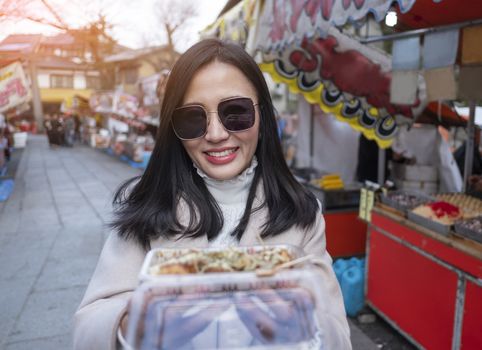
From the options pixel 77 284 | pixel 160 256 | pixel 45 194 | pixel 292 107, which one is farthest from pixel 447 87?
pixel 292 107

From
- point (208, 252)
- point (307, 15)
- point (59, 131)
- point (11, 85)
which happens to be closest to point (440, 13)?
point (307, 15)

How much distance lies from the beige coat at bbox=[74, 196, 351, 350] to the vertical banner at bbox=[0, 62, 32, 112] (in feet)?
33.5

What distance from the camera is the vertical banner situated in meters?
9.95

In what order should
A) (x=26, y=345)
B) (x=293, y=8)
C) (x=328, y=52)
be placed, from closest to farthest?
(x=26, y=345) < (x=293, y=8) < (x=328, y=52)

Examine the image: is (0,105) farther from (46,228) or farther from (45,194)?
(46,228)

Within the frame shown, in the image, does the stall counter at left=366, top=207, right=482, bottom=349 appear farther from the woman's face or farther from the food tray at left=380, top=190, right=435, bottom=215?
the woman's face

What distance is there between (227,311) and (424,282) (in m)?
3.05

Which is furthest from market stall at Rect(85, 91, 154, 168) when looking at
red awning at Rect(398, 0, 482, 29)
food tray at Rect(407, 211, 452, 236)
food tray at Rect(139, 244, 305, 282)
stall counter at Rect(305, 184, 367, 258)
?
food tray at Rect(139, 244, 305, 282)

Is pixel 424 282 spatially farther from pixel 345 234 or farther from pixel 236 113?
pixel 236 113

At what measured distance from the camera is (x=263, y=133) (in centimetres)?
168

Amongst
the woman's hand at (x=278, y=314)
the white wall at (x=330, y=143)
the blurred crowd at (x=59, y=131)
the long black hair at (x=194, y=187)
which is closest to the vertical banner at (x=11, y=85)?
the white wall at (x=330, y=143)

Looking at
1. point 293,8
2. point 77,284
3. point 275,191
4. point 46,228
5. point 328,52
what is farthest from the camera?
point 46,228

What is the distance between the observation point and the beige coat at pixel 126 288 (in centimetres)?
114

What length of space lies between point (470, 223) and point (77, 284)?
13.5ft
